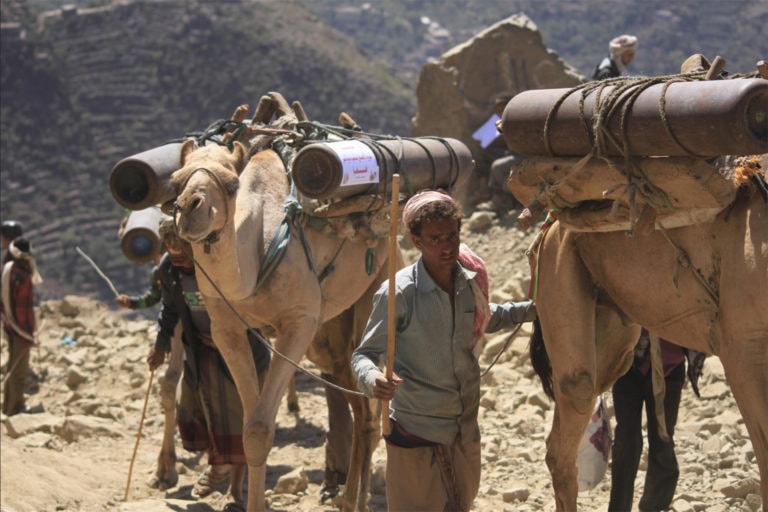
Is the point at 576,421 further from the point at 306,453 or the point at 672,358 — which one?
the point at 306,453

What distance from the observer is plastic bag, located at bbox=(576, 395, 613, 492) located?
710 centimetres

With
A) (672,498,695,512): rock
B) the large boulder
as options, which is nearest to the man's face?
(672,498,695,512): rock

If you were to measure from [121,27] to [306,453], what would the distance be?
124 feet

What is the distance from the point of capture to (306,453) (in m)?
10.2

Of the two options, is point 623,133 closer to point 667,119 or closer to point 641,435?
point 667,119

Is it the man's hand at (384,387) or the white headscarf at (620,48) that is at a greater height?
the white headscarf at (620,48)

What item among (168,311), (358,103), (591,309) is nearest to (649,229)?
(591,309)

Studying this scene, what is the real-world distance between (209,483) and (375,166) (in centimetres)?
287

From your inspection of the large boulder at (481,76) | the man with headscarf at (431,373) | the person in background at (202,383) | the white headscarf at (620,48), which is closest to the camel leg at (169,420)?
the person in background at (202,383)

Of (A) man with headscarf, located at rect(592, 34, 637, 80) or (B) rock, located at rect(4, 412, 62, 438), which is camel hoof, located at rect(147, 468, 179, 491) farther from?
(A) man with headscarf, located at rect(592, 34, 637, 80)

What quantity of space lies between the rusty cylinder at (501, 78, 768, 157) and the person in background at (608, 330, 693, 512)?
1.67m

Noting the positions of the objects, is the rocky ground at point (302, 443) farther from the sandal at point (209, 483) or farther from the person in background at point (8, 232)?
the person in background at point (8, 232)

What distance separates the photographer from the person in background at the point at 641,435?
22.7 ft

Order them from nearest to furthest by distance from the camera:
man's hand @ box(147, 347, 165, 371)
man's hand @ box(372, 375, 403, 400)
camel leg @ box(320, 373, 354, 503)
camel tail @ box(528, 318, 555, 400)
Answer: man's hand @ box(372, 375, 403, 400), camel tail @ box(528, 318, 555, 400), camel leg @ box(320, 373, 354, 503), man's hand @ box(147, 347, 165, 371)
